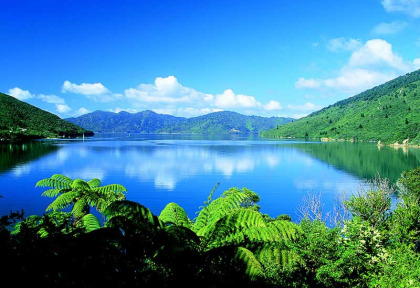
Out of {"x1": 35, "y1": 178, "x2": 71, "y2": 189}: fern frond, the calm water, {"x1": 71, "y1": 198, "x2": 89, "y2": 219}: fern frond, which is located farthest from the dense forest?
the calm water

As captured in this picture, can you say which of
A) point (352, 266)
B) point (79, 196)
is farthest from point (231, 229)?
point (79, 196)

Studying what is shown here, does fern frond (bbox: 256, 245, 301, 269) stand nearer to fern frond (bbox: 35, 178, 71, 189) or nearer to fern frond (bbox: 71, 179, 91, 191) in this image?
fern frond (bbox: 71, 179, 91, 191)

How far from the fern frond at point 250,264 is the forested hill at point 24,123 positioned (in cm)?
13284

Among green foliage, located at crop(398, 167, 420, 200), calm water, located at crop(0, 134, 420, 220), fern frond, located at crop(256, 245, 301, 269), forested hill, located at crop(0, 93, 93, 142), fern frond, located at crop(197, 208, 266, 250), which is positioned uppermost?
forested hill, located at crop(0, 93, 93, 142)

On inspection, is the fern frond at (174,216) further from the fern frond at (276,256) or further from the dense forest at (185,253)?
the fern frond at (276,256)

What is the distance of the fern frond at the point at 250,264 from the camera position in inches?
215

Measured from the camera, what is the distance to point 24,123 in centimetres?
15762

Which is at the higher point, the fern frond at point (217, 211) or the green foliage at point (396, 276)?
the fern frond at point (217, 211)

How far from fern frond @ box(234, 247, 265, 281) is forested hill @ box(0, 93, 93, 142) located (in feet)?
436

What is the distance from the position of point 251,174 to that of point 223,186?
11.5m

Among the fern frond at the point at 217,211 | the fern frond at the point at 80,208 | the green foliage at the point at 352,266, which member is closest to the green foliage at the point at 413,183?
the green foliage at the point at 352,266

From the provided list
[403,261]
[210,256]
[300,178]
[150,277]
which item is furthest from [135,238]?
[300,178]

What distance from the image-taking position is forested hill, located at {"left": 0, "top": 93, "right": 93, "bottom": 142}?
421 ft

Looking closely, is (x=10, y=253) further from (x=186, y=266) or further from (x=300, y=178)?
(x=300, y=178)
